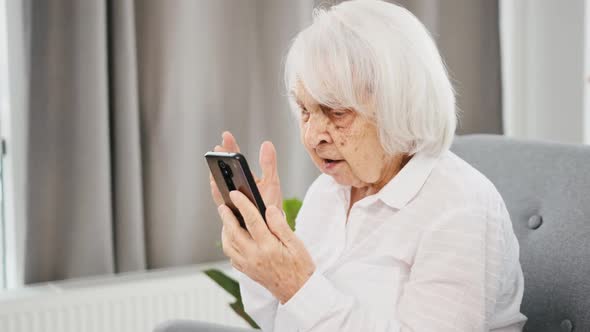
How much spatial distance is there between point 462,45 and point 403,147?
4.53ft

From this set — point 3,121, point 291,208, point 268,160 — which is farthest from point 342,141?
point 3,121

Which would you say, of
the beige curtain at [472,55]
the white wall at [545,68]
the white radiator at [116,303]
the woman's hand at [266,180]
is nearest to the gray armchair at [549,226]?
the woman's hand at [266,180]

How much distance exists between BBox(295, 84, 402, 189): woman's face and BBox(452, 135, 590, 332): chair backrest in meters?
0.35

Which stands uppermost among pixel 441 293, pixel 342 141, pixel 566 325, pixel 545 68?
pixel 545 68

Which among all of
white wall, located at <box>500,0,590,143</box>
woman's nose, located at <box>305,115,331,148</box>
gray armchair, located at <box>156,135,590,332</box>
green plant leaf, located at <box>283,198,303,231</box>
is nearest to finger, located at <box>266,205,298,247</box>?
woman's nose, located at <box>305,115,331,148</box>

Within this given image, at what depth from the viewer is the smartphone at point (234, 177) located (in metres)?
1.19

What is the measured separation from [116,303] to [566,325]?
1.17m

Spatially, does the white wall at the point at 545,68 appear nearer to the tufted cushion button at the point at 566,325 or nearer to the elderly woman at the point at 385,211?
the tufted cushion button at the point at 566,325

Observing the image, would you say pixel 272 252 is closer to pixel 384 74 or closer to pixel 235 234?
pixel 235 234

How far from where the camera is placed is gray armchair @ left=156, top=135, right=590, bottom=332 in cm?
138

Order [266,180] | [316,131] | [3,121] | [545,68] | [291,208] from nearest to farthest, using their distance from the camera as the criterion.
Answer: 1. [316,131]
2. [266,180]
3. [291,208]
4. [3,121]
5. [545,68]

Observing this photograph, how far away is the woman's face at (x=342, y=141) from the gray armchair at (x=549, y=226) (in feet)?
1.13

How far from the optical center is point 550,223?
146 cm

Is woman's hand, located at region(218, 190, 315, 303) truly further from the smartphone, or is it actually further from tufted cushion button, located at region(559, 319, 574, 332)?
tufted cushion button, located at region(559, 319, 574, 332)
